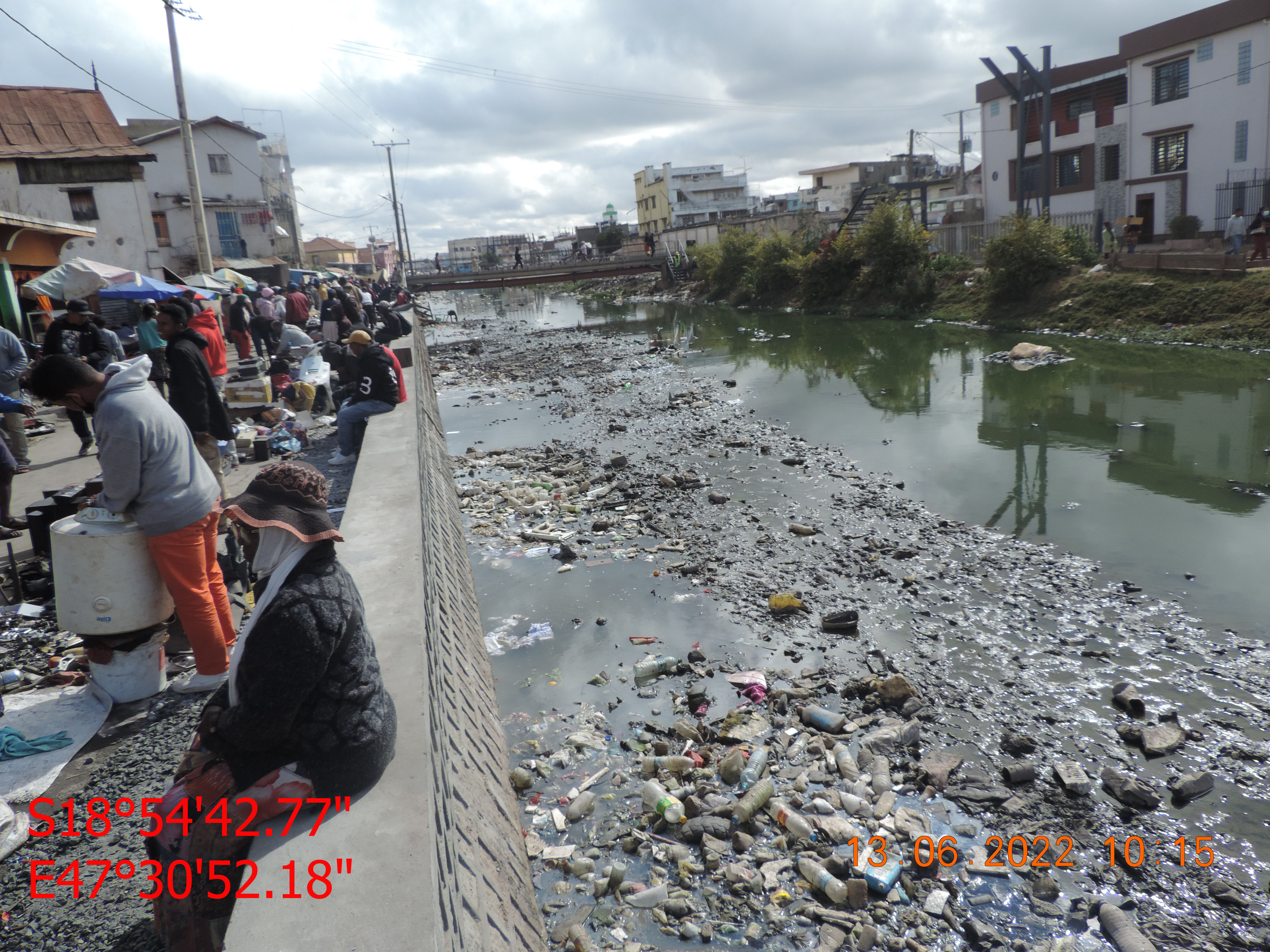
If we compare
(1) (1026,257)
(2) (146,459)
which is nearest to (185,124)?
(2) (146,459)

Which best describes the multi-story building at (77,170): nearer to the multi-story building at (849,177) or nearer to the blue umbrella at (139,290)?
the blue umbrella at (139,290)

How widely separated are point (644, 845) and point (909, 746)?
5.49 ft

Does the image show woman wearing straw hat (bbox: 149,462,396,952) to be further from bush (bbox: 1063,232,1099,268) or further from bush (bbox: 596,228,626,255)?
bush (bbox: 596,228,626,255)

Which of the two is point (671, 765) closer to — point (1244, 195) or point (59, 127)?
point (59, 127)

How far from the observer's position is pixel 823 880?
3.43 meters

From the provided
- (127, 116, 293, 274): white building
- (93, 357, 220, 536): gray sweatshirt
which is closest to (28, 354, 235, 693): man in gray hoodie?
(93, 357, 220, 536): gray sweatshirt

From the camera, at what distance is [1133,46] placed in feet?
89.1

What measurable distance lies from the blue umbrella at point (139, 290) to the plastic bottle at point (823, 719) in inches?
481

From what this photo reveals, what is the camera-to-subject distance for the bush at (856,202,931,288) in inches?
1029

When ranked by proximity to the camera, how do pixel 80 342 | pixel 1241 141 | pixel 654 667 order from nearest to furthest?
pixel 654 667 → pixel 80 342 → pixel 1241 141

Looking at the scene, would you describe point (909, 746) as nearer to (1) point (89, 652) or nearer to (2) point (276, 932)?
(2) point (276, 932)

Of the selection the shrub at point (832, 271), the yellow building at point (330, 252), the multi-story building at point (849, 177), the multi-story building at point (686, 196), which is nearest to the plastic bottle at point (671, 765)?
the shrub at point (832, 271)

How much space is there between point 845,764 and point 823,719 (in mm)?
400

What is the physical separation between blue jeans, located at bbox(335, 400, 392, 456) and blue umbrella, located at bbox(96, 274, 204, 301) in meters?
5.52
